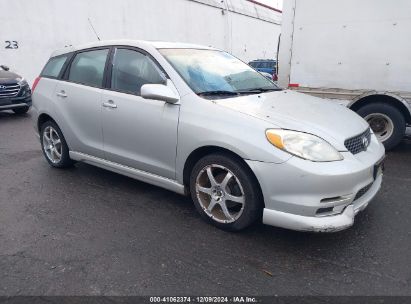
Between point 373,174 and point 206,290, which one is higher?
point 373,174

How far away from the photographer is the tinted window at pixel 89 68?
13.5 feet

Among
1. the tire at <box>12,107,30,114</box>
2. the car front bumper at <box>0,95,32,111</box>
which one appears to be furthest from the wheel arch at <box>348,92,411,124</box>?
the tire at <box>12,107,30,114</box>

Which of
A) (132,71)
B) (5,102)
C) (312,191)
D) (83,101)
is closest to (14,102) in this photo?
(5,102)

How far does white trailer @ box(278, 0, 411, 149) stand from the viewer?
541cm

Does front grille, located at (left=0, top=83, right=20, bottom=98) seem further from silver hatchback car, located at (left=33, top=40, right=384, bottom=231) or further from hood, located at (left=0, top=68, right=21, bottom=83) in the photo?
silver hatchback car, located at (left=33, top=40, right=384, bottom=231)

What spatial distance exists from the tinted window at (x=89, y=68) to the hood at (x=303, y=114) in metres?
1.65

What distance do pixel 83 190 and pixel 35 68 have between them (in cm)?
1112

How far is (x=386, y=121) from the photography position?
5793 mm

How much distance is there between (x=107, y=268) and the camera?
2736 mm

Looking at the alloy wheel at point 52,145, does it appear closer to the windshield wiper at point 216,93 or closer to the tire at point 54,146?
the tire at point 54,146

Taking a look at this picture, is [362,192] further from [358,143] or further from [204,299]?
[204,299]

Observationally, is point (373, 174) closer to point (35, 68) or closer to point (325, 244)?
point (325, 244)

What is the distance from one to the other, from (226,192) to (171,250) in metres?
0.68

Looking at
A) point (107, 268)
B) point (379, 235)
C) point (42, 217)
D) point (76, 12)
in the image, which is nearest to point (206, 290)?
point (107, 268)
